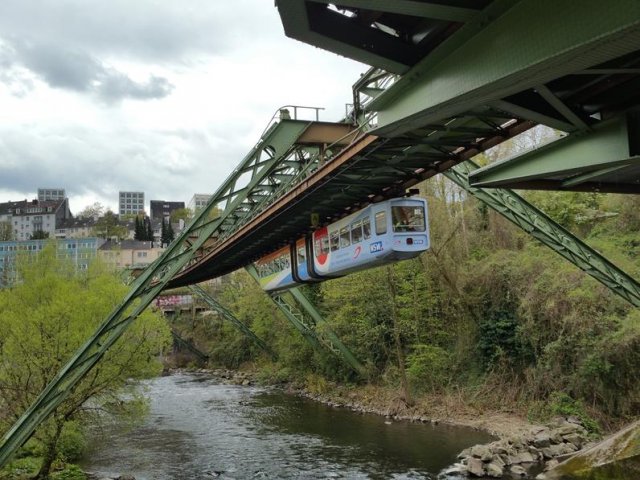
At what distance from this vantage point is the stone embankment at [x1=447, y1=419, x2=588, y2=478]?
1376cm

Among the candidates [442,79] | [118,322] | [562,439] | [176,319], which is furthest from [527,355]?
[176,319]

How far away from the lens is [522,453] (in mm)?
14484

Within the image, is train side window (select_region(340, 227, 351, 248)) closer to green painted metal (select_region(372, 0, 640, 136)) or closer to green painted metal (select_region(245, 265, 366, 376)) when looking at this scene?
green painted metal (select_region(245, 265, 366, 376))

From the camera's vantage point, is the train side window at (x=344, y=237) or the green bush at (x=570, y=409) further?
the train side window at (x=344, y=237)

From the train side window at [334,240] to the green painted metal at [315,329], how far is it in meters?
8.95

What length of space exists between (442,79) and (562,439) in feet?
42.9

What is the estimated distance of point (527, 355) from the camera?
19.7 meters

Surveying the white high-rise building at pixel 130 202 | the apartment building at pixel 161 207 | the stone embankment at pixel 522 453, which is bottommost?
the stone embankment at pixel 522 453

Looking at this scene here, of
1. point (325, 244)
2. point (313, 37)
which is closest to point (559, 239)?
point (325, 244)

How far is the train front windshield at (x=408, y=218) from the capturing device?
1445 centimetres

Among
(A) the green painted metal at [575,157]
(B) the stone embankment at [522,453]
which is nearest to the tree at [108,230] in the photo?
(B) the stone embankment at [522,453]

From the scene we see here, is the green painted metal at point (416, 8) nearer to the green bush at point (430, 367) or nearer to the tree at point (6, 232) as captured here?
the green bush at point (430, 367)

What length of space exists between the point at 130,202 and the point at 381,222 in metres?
180

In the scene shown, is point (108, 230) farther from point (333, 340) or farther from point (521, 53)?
point (521, 53)
